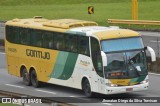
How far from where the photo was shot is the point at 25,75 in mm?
27656

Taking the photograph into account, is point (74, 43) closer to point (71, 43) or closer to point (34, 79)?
point (71, 43)

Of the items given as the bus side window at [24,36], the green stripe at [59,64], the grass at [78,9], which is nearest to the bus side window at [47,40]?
the green stripe at [59,64]

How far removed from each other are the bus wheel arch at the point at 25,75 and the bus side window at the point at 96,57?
19.0 feet

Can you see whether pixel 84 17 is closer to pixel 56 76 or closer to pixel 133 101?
pixel 56 76

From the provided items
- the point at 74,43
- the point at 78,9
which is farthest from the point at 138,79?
the point at 78,9

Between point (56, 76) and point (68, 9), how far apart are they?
5147 centimetres

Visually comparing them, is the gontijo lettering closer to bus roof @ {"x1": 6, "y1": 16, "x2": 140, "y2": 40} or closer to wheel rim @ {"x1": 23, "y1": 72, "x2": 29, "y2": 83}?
wheel rim @ {"x1": 23, "y1": 72, "x2": 29, "y2": 83}

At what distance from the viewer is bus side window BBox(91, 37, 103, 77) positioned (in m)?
22.0

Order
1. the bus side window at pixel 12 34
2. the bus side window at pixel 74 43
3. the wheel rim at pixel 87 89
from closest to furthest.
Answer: the wheel rim at pixel 87 89 < the bus side window at pixel 74 43 < the bus side window at pixel 12 34

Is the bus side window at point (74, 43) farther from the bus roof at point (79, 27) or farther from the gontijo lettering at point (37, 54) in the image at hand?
the gontijo lettering at point (37, 54)

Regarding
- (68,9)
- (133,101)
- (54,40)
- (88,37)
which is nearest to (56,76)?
(54,40)

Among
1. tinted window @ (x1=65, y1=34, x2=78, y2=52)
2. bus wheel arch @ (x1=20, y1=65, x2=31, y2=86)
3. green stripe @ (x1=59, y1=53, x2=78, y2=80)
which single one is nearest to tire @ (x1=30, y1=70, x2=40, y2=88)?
bus wheel arch @ (x1=20, y1=65, x2=31, y2=86)

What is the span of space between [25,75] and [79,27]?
453cm

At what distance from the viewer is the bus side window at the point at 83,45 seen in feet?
75.2
